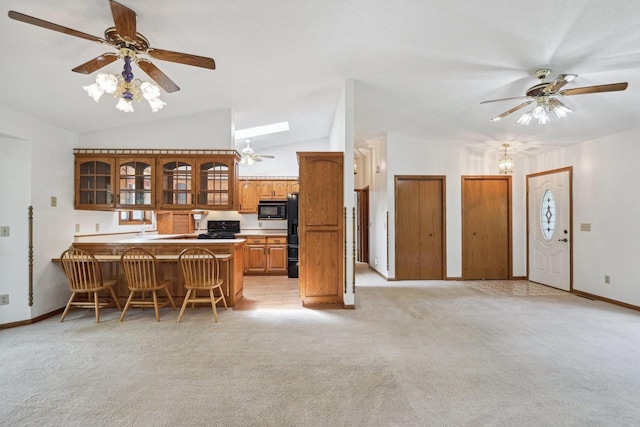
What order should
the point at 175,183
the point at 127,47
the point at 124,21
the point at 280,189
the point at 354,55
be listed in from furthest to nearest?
the point at 280,189 < the point at 175,183 < the point at 354,55 < the point at 127,47 < the point at 124,21

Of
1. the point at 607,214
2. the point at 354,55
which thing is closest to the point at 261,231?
the point at 354,55

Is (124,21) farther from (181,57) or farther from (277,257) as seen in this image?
(277,257)

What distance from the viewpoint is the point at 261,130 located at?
5.84 m

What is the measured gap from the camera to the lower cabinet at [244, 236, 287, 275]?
247 inches

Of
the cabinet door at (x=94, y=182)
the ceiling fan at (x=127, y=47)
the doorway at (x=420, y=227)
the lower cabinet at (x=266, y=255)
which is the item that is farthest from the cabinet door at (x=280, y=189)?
the ceiling fan at (x=127, y=47)

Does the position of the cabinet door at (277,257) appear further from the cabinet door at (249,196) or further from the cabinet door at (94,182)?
the cabinet door at (94,182)

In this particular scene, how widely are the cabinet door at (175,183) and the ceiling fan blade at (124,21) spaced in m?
2.51

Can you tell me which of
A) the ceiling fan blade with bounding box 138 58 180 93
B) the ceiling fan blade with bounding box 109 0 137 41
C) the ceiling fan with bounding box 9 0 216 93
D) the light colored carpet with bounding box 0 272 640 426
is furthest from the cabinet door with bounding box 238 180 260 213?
the ceiling fan blade with bounding box 109 0 137 41

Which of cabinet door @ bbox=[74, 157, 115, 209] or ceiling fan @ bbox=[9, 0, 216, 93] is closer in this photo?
ceiling fan @ bbox=[9, 0, 216, 93]

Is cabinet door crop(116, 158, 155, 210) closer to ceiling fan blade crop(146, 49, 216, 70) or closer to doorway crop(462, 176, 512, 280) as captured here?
ceiling fan blade crop(146, 49, 216, 70)

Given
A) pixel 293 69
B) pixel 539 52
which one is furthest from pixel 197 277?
pixel 539 52

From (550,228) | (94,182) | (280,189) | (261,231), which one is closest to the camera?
(94,182)

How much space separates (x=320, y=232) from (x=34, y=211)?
3.53 metres

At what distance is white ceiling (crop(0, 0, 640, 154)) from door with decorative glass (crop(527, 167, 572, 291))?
0.99m
